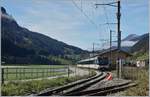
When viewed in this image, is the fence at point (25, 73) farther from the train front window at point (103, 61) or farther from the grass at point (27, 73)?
the train front window at point (103, 61)

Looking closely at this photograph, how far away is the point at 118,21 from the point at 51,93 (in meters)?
27.0

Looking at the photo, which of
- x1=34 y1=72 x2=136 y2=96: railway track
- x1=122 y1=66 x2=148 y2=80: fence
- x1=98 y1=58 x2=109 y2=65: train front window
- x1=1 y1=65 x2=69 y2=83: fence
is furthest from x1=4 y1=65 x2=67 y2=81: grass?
x1=98 y1=58 x2=109 y2=65: train front window

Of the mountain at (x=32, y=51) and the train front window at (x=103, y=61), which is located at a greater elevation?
the mountain at (x=32, y=51)

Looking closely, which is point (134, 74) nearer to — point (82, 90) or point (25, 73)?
point (25, 73)

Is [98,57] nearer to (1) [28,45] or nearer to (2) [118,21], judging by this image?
(2) [118,21]

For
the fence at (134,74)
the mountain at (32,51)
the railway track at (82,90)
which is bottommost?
the railway track at (82,90)

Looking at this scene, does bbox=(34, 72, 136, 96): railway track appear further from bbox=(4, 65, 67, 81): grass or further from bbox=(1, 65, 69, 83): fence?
bbox=(4, 65, 67, 81): grass

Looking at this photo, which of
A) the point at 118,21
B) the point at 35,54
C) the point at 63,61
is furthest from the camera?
the point at 35,54

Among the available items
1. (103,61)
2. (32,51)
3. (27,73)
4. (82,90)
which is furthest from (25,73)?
(32,51)

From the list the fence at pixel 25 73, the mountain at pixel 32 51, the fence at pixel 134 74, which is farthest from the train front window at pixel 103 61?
the fence at pixel 134 74

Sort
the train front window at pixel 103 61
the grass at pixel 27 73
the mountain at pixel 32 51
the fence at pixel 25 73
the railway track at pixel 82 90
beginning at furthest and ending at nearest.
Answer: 1. the mountain at pixel 32 51
2. the train front window at pixel 103 61
3. the grass at pixel 27 73
4. the fence at pixel 25 73
5. the railway track at pixel 82 90

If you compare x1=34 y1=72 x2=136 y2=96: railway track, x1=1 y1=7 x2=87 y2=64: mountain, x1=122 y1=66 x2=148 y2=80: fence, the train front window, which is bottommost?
x1=34 y1=72 x2=136 y2=96: railway track

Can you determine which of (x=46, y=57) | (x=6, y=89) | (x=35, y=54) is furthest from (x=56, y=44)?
(x=6, y=89)

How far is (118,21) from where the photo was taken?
144 feet
